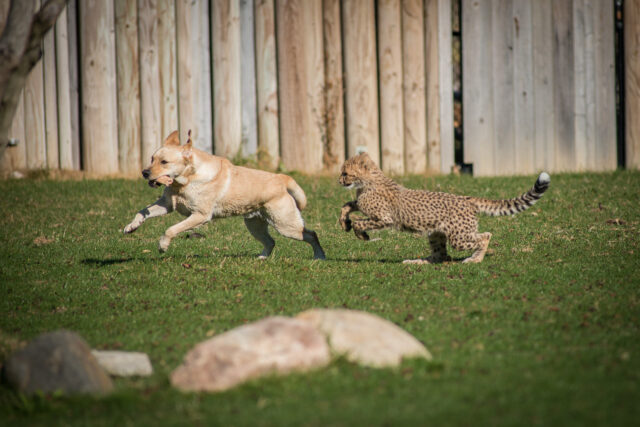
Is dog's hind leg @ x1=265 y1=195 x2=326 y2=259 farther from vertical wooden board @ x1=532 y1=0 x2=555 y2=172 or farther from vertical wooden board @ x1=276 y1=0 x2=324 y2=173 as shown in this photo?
vertical wooden board @ x1=532 y1=0 x2=555 y2=172

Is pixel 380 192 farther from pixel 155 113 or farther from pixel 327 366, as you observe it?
pixel 155 113

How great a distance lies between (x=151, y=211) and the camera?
9695 millimetres

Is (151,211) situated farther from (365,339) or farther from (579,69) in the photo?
(579,69)

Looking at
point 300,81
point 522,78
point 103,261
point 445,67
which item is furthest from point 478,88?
point 103,261

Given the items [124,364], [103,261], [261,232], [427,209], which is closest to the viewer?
[124,364]

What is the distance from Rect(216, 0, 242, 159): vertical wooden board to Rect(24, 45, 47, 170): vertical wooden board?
130 inches

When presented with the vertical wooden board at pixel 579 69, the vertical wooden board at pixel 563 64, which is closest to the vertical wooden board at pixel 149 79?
the vertical wooden board at pixel 563 64

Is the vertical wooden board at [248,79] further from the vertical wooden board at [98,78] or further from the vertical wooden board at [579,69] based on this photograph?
the vertical wooden board at [579,69]

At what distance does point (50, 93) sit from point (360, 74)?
236 inches

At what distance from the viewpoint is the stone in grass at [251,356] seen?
5469 mm

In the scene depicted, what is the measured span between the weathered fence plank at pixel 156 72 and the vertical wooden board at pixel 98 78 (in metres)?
0.56

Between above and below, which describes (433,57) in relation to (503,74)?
above

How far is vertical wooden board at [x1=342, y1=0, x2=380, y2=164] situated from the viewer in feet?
48.5

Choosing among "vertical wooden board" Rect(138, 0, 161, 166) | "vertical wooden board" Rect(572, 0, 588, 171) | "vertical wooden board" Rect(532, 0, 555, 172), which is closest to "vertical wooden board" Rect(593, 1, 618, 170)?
"vertical wooden board" Rect(572, 0, 588, 171)
